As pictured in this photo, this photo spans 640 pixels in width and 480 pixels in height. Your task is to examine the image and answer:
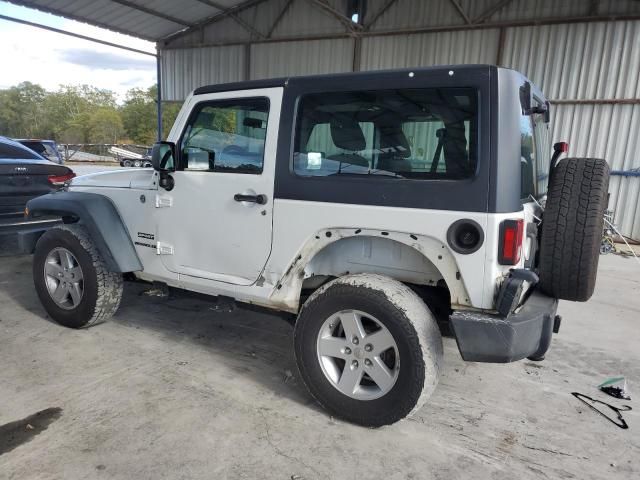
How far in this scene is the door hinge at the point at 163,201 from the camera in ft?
11.4

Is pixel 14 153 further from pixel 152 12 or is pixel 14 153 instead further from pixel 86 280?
pixel 152 12

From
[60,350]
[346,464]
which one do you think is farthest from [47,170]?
[346,464]

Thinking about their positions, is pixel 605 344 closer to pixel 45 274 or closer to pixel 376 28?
pixel 45 274

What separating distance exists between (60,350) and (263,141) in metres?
2.35

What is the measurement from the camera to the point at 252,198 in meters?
3.03

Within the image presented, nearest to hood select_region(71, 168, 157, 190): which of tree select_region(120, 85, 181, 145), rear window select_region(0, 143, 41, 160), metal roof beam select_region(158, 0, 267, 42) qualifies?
rear window select_region(0, 143, 41, 160)

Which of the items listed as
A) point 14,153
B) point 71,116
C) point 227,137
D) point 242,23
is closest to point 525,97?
point 227,137

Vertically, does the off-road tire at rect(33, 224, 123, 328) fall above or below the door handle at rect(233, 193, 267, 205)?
below

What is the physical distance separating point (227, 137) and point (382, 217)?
1367 mm

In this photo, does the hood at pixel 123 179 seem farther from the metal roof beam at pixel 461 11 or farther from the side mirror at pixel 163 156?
the metal roof beam at pixel 461 11

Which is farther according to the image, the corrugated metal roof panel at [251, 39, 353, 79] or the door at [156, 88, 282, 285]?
the corrugated metal roof panel at [251, 39, 353, 79]

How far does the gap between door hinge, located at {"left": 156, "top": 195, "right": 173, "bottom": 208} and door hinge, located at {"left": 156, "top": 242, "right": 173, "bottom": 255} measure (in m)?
0.30

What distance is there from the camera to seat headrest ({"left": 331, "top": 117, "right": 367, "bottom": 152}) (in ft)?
9.02

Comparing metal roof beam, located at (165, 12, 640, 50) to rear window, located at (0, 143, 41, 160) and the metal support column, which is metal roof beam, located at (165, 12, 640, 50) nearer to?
the metal support column
